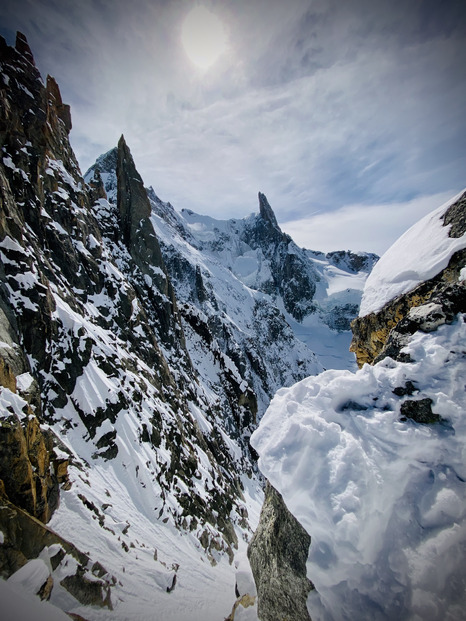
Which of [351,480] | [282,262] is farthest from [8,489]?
[282,262]

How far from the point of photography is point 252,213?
502ft

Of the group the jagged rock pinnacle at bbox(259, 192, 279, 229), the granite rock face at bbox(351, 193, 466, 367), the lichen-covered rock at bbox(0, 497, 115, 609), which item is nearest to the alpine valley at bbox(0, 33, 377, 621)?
the lichen-covered rock at bbox(0, 497, 115, 609)

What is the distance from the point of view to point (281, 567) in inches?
218

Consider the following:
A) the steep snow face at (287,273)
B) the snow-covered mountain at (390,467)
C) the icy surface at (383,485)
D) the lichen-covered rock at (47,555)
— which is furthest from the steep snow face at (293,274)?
the icy surface at (383,485)

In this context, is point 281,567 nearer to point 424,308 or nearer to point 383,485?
point 383,485

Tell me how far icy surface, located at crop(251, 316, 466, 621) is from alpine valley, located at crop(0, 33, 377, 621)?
4.43ft

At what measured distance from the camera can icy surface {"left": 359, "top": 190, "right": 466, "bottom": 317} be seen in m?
6.81

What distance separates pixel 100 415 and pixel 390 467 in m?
19.0

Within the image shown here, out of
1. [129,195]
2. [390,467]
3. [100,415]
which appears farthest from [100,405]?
[129,195]

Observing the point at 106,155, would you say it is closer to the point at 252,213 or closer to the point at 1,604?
the point at 1,604

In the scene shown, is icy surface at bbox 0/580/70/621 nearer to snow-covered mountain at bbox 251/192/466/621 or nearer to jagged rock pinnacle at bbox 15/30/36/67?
snow-covered mountain at bbox 251/192/466/621

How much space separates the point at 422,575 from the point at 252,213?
161710 mm

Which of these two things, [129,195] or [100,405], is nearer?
[100,405]

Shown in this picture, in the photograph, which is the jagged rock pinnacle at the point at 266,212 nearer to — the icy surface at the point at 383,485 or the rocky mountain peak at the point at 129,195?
the rocky mountain peak at the point at 129,195
